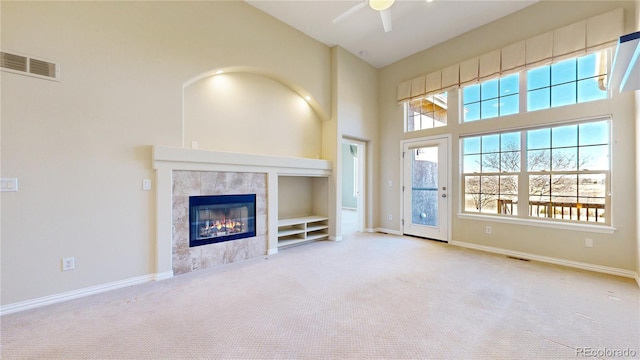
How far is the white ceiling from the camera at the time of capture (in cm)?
380

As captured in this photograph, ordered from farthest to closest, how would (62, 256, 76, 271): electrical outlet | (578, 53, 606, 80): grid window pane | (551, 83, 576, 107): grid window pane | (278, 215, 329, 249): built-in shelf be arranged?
(278, 215, 329, 249): built-in shelf → (551, 83, 576, 107): grid window pane → (578, 53, 606, 80): grid window pane → (62, 256, 76, 271): electrical outlet

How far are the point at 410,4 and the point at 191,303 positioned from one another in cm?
480

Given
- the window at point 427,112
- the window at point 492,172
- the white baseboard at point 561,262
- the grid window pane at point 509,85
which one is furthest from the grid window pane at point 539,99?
the white baseboard at point 561,262

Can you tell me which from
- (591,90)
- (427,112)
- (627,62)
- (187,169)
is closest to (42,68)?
(187,169)

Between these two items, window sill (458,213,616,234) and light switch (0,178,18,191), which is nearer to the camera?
light switch (0,178,18,191)

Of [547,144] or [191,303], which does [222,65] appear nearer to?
[191,303]

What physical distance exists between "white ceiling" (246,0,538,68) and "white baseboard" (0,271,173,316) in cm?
409

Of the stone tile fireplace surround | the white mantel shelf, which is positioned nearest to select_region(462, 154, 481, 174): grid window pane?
the white mantel shelf

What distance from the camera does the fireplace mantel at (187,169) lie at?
9.87ft

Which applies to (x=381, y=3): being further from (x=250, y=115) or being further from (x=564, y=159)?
(x=564, y=159)

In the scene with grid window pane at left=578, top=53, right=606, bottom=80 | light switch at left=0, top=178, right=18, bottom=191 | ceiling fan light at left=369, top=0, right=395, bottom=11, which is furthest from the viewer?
grid window pane at left=578, top=53, right=606, bottom=80

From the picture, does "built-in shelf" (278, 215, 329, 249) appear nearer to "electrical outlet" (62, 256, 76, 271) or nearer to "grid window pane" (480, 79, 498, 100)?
"electrical outlet" (62, 256, 76, 271)

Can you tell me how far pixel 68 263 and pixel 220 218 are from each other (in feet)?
5.14

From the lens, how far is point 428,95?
196 inches
